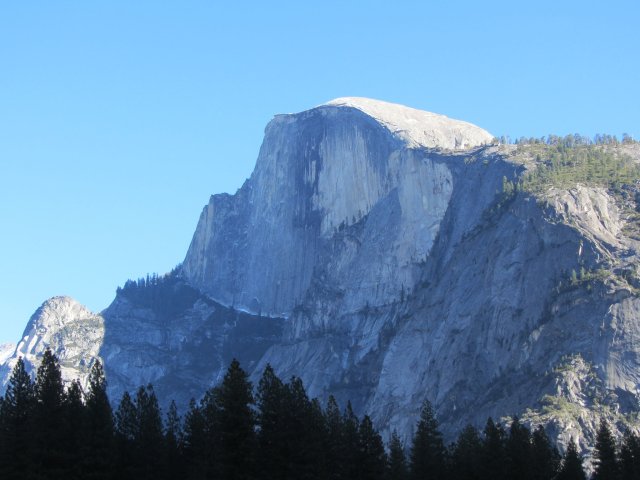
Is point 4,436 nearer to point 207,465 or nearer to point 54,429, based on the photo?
point 54,429

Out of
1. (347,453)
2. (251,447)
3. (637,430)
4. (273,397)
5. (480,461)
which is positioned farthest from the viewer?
(637,430)

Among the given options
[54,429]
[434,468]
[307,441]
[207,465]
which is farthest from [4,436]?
[434,468]

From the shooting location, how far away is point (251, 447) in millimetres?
108688

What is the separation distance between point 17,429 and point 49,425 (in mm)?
3392

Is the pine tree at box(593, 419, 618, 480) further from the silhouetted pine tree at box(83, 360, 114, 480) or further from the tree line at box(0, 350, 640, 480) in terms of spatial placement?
the silhouetted pine tree at box(83, 360, 114, 480)

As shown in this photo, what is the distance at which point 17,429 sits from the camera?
371ft

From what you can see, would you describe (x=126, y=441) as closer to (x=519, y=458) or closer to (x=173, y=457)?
(x=173, y=457)

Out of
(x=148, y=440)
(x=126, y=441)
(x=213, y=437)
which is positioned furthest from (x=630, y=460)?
(x=126, y=441)

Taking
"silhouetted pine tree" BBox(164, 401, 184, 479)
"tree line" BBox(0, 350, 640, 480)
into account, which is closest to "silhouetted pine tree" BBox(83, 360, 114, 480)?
"tree line" BBox(0, 350, 640, 480)

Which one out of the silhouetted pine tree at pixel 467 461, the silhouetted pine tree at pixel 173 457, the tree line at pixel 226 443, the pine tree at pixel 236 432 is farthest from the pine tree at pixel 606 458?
the pine tree at pixel 236 432

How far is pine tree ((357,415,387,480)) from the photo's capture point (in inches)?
5020

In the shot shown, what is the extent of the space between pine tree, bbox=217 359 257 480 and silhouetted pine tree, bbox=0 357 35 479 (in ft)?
53.8

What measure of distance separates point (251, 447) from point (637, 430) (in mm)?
104454

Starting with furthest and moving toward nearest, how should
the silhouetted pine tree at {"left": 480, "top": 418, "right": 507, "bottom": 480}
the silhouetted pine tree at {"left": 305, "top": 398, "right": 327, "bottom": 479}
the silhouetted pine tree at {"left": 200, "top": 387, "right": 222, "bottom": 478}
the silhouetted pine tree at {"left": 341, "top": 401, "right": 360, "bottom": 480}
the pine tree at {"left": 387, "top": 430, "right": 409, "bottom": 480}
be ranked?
1. the silhouetted pine tree at {"left": 480, "top": 418, "right": 507, "bottom": 480}
2. the pine tree at {"left": 387, "top": 430, "right": 409, "bottom": 480}
3. the silhouetted pine tree at {"left": 341, "top": 401, "right": 360, "bottom": 480}
4. the silhouetted pine tree at {"left": 305, "top": 398, "right": 327, "bottom": 479}
5. the silhouetted pine tree at {"left": 200, "top": 387, "right": 222, "bottom": 478}
